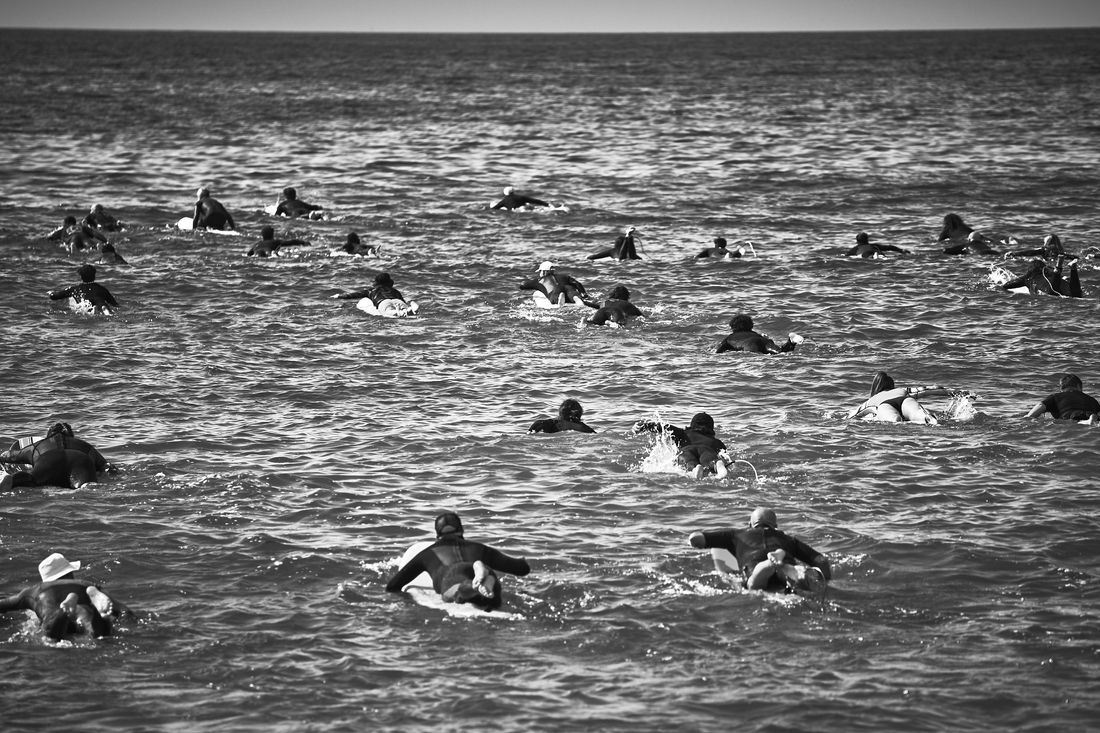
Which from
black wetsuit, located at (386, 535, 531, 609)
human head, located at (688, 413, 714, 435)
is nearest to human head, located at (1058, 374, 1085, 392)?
human head, located at (688, 413, 714, 435)

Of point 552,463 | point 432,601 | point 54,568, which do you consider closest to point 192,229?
point 552,463

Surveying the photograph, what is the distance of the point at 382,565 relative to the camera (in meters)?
17.3

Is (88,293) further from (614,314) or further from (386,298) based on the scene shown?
(614,314)

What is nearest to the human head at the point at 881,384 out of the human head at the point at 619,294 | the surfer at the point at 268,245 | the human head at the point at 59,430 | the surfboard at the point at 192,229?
the human head at the point at 619,294

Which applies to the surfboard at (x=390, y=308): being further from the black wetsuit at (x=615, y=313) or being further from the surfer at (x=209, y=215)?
the surfer at (x=209, y=215)

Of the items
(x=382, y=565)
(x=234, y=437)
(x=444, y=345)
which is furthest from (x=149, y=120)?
(x=382, y=565)

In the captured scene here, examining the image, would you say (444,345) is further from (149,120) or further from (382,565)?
(149,120)

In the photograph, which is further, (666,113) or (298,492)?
(666,113)

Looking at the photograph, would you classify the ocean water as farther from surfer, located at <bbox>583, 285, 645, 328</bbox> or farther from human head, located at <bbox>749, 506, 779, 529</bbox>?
human head, located at <bbox>749, 506, 779, 529</bbox>

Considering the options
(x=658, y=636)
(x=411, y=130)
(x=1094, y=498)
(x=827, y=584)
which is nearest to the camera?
(x=658, y=636)

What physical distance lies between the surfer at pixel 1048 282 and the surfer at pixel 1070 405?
31.7 ft

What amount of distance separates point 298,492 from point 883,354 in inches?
527

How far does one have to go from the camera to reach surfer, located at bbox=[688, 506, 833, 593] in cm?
1594

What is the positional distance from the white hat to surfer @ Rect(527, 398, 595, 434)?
884cm
